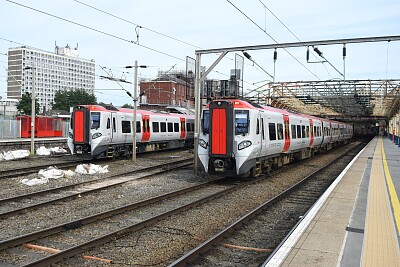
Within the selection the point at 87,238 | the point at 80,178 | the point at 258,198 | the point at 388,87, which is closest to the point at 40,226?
the point at 87,238

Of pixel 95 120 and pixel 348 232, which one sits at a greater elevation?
pixel 95 120

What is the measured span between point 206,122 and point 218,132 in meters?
0.66

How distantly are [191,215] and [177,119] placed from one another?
66.6 feet

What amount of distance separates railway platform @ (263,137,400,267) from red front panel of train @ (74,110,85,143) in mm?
12652

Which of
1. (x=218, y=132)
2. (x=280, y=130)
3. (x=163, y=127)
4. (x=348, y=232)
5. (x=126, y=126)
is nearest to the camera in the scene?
(x=348, y=232)

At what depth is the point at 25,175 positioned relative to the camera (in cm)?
1504

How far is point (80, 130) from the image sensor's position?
19.6 metres

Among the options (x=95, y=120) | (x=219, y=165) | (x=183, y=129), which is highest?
(x=95, y=120)

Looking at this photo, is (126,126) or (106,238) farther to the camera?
(126,126)

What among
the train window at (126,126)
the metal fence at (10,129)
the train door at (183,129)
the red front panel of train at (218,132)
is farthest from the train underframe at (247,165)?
the metal fence at (10,129)

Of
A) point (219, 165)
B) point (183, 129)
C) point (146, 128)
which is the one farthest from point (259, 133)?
point (183, 129)

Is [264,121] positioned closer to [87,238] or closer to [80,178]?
[80,178]

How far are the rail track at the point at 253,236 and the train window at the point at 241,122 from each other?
2.46 metres

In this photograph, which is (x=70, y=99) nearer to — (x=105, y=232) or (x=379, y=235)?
(x=105, y=232)
